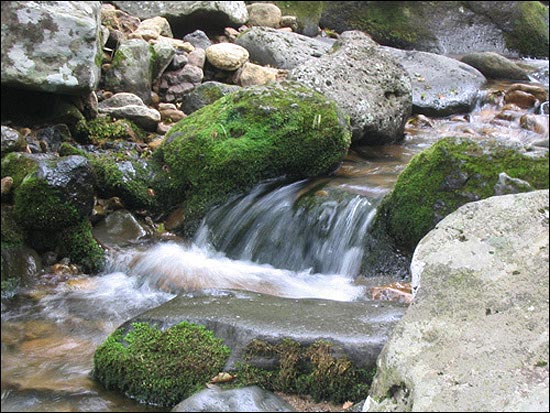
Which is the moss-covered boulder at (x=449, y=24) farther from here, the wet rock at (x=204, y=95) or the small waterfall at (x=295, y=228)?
the small waterfall at (x=295, y=228)

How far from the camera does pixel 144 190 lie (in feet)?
20.2

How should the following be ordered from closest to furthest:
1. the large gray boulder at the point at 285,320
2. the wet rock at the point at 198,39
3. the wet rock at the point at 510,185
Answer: the large gray boulder at the point at 285,320, the wet rock at the point at 510,185, the wet rock at the point at 198,39

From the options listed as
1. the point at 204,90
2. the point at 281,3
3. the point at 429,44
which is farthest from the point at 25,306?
the point at 429,44

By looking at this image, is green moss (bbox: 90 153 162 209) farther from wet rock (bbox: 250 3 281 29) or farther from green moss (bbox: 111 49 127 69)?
wet rock (bbox: 250 3 281 29)

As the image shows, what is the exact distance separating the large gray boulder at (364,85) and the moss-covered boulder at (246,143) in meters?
1.10

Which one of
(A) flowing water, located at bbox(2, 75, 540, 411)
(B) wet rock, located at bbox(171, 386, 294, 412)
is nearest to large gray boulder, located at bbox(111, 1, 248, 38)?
(A) flowing water, located at bbox(2, 75, 540, 411)

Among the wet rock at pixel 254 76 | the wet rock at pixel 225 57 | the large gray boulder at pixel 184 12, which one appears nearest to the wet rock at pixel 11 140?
the wet rock at pixel 254 76

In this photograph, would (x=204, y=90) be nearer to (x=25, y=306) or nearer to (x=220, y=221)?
(x=220, y=221)

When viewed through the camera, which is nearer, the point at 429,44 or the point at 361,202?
the point at 361,202

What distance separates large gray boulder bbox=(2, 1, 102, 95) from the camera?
2.64 metres

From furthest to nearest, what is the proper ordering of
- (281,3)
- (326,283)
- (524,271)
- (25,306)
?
(281,3) → (326,283) → (25,306) → (524,271)

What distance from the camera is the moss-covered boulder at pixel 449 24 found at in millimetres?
14234

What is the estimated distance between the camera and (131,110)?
7.00 m

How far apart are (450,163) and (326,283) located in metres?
1.45
